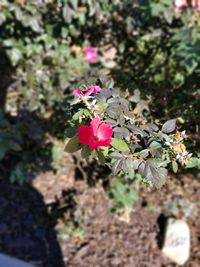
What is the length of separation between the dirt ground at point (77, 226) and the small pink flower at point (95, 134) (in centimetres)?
169

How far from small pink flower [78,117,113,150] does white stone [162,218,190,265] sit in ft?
6.32

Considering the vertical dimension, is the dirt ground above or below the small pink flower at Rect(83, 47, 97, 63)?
below

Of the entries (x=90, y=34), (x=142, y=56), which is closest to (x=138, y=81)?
(x=142, y=56)

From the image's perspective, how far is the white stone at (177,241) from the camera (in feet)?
9.95

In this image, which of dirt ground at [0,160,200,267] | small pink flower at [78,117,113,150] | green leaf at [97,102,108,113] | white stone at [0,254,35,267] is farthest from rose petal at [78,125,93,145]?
dirt ground at [0,160,200,267]

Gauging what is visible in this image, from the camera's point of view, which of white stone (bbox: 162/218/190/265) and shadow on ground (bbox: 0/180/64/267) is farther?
white stone (bbox: 162/218/190/265)

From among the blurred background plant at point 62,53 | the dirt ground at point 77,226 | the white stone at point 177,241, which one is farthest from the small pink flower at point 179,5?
the white stone at point 177,241

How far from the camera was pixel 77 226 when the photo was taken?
3.01m

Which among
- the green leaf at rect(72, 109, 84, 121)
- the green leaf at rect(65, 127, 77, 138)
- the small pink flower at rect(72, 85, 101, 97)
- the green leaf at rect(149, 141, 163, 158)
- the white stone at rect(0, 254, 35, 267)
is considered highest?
the white stone at rect(0, 254, 35, 267)

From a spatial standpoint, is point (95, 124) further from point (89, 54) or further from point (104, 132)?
point (89, 54)

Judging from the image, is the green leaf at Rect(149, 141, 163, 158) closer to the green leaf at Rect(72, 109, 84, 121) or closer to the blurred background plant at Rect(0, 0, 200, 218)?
the green leaf at Rect(72, 109, 84, 121)

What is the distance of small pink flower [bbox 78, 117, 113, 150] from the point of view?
1260mm

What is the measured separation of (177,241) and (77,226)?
2.03 feet

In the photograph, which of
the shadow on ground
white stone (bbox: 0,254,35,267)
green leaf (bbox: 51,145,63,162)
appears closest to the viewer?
white stone (bbox: 0,254,35,267)
